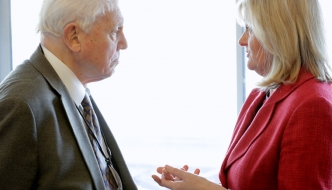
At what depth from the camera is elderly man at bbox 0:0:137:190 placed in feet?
4.64

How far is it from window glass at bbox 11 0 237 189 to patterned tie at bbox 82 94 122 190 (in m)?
1.02

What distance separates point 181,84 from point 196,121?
24 cm

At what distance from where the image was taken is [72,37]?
1646mm

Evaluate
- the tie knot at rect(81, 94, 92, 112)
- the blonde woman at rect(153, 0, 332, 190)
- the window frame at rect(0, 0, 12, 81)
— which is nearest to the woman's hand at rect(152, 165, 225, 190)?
the blonde woman at rect(153, 0, 332, 190)

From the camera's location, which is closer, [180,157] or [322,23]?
[322,23]

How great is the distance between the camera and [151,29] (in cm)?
280

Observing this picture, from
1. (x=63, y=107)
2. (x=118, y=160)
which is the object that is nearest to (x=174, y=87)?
(x=118, y=160)

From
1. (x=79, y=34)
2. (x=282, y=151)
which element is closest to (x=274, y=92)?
(x=282, y=151)

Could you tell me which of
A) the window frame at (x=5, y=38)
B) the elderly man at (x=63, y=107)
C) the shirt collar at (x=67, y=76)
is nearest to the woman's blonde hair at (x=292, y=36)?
the elderly man at (x=63, y=107)

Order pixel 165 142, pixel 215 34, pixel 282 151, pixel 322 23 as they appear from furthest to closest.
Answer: pixel 165 142
pixel 215 34
pixel 322 23
pixel 282 151

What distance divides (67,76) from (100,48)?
16cm

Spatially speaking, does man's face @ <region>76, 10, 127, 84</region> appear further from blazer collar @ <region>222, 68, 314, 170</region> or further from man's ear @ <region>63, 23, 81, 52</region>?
blazer collar @ <region>222, 68, 314, 170</region>

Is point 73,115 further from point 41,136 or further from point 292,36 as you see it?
point 292,36

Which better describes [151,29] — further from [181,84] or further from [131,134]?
[131,134]
